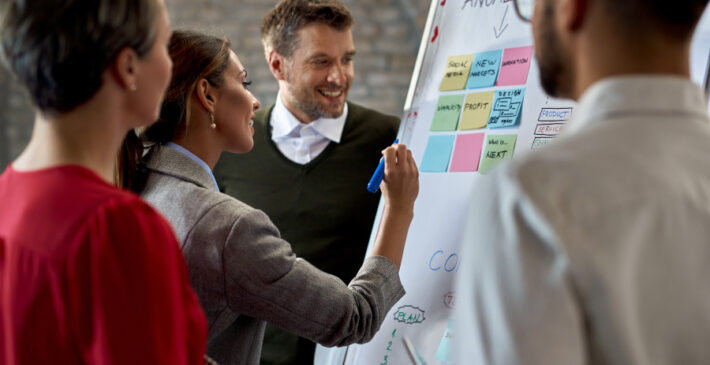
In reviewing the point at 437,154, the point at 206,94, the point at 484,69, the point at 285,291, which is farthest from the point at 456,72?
the point at 285,291

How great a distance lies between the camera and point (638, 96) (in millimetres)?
614

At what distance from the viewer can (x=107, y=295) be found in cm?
70

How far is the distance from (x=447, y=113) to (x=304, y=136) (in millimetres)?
558

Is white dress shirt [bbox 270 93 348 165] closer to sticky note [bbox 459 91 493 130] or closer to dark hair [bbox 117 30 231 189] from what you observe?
sticky note [bbox 459 91 493 130]

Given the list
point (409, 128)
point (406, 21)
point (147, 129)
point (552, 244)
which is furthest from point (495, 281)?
point (406, 21)

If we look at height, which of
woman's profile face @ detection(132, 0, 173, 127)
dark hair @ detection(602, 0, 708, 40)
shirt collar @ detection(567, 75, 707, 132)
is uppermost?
dark hair @ detection(602, 0, 708, 40)

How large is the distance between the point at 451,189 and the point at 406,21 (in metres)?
2.31

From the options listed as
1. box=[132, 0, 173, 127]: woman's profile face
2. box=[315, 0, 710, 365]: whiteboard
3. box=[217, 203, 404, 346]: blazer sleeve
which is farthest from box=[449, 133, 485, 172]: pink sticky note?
box=[132, 0, 173, 127]: woman's profile face

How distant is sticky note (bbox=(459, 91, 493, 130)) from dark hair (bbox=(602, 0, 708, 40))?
815 mm

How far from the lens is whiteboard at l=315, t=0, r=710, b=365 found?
1.35 m

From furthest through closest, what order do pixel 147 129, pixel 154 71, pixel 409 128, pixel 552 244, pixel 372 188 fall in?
pixel 409 128 → pixel 372 188 → pixel 147 129 → pixel 154 71 → pixel 552 244

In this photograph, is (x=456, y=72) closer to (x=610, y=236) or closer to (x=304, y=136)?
(x=304, y=136)

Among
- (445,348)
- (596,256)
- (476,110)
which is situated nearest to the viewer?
(596,256)

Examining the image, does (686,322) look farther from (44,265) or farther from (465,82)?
(465,82)
